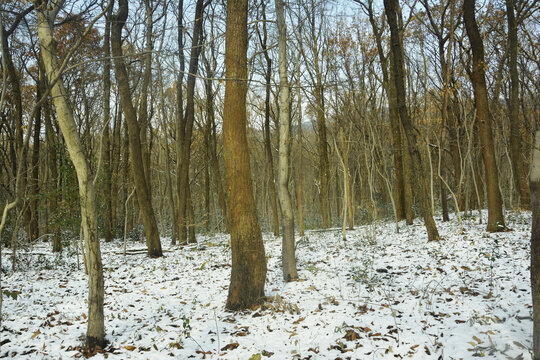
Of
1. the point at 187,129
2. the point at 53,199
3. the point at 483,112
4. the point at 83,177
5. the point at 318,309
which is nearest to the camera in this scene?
the point at 83,177

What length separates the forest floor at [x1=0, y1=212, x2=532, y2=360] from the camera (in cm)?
403

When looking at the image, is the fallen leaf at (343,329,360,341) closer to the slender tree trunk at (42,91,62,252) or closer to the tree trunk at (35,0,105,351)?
the tree trunk at (35,0,105,351)

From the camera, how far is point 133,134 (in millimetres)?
10094

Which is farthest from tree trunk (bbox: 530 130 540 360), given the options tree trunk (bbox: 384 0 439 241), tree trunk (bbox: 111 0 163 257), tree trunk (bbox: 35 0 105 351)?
tree trunk (bbox: 111 0 163 257)

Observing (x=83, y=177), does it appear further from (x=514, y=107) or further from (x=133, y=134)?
(x=514, y=107)

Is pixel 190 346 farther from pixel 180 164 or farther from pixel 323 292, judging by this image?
pixel 180 164

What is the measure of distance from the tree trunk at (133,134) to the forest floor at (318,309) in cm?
164

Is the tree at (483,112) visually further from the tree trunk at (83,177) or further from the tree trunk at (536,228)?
the tree trunk at (83,177)

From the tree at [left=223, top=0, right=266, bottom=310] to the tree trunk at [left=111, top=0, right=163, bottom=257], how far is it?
5.65 metres

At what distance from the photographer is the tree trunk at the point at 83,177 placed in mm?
4227

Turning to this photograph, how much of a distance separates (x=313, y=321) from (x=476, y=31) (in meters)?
8.29

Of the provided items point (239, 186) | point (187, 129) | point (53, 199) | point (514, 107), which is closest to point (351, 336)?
point (239, 186)

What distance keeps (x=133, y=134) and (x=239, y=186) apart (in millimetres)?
6152

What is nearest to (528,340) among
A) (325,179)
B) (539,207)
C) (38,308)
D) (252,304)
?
(539,207)
